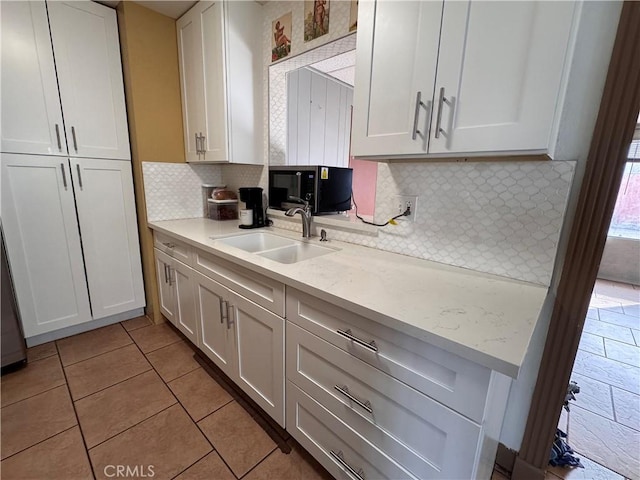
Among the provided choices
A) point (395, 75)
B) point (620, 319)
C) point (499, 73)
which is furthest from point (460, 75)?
point (620, 319)

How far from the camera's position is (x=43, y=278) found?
1.93 m

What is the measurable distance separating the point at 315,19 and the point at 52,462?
8.23 ft

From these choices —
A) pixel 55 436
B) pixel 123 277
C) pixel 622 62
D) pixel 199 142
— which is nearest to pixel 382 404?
pixel 622 62

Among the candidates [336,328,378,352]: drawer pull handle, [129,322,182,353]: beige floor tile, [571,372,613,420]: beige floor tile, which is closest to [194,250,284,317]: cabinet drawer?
[336,328,378,352]: drawer pull handle

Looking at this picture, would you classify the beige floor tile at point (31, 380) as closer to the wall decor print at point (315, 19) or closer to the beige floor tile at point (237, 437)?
the beige floor tile at point (237, 437)

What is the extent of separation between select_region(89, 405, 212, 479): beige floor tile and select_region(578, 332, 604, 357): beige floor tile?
2.76 meters

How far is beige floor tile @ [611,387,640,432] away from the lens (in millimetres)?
1502

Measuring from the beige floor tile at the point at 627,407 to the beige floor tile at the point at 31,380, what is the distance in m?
3.19

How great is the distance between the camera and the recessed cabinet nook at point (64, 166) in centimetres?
171

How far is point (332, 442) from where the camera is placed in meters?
1.06

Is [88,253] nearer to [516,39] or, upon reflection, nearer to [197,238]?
[197,238]

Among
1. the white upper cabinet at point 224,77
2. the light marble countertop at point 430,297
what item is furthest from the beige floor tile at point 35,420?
the white upper cabinet at point 224,77

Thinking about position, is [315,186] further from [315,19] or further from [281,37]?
[281,37]

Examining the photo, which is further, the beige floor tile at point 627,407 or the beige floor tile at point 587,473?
the beige floor tile at point 627,407
